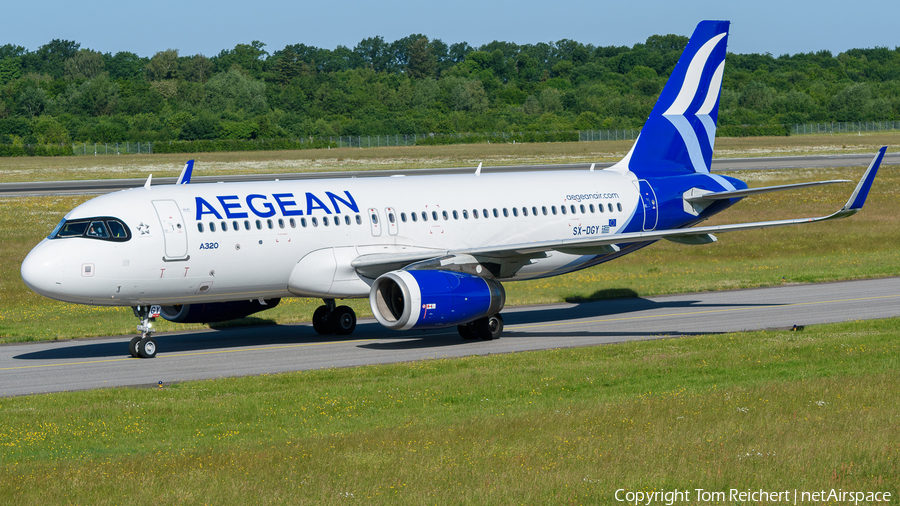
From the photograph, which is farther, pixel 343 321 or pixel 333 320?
pixel 343 321

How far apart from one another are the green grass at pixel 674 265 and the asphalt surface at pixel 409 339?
5.34 ft

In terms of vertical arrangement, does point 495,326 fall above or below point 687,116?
below

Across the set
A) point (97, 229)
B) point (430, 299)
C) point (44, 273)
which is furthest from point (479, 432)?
point (97, 229)

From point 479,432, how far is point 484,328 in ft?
40.6

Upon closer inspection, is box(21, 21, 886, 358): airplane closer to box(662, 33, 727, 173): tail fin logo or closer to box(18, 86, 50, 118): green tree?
box(662, 33, 727, 173): tail fin logo

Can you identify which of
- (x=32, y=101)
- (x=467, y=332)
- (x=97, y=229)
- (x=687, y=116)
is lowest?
(x=467, y=332)

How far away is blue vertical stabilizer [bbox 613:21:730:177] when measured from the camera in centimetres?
3347

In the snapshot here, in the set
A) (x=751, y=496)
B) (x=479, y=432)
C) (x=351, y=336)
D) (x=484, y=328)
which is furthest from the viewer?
(x=351, y=336)

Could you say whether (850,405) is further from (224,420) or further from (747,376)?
(224,420)

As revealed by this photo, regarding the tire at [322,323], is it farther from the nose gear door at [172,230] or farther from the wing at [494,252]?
the nose gear door at [172,230]

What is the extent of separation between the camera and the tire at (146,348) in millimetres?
25141

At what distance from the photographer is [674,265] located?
43.9 m

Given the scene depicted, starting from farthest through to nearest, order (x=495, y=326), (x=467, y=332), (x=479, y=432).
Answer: (x=467, y=332), (x=495, y=326), (x=479, y=432)

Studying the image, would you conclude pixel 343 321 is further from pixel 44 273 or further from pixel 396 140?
pixel 396 140
